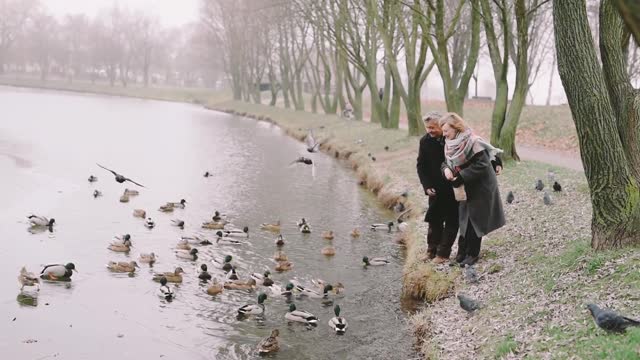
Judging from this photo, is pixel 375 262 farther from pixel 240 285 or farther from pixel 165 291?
pixel 165 291

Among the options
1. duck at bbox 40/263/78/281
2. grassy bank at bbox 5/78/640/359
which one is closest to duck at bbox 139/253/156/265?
duck at bbox 40/263/78/281

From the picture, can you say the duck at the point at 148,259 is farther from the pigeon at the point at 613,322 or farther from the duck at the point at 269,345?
the pigeon at the point at 613,322

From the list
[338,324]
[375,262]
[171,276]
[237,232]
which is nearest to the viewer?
[338,324]

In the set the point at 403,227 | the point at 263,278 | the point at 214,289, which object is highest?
the point at 403,227

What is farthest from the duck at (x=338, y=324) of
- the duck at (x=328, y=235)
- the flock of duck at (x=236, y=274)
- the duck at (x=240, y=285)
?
the duck at (x=328, y=235)

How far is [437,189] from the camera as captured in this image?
1048 cm

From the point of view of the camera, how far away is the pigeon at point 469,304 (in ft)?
28.9

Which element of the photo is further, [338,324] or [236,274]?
[236,274]

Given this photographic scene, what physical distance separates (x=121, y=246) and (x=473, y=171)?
8.18 meters

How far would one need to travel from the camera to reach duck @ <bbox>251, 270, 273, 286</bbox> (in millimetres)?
12039

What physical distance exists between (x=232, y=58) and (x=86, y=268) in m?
60.5

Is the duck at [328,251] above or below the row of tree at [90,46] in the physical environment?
below

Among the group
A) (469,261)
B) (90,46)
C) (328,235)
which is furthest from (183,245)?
(90,46)

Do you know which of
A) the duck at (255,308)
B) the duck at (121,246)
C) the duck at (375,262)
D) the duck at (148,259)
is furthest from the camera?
the duck at (121,246)
